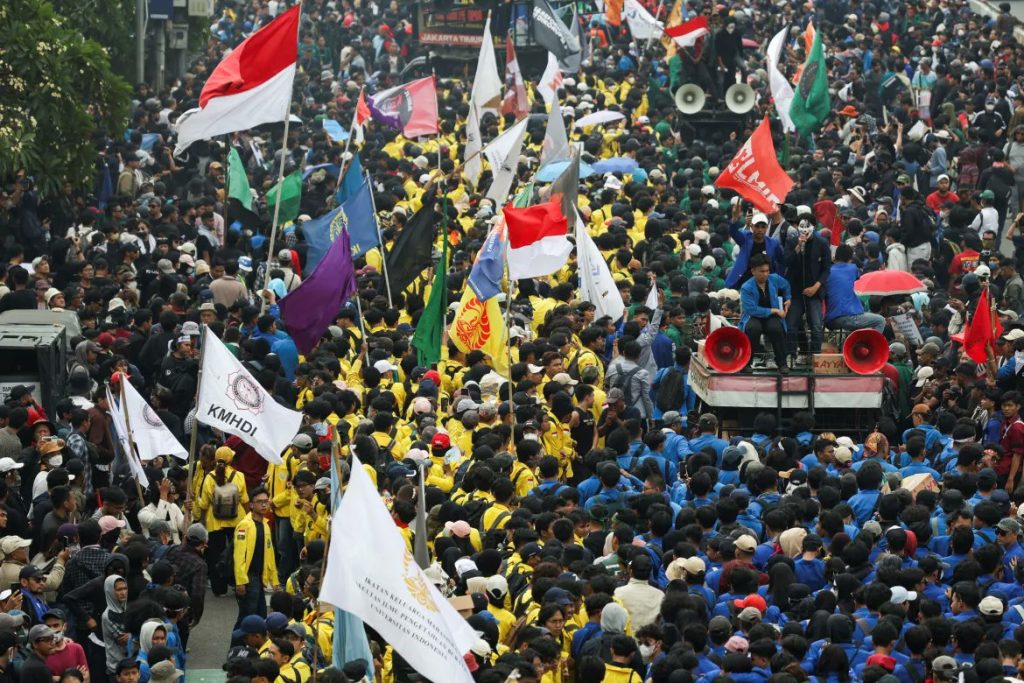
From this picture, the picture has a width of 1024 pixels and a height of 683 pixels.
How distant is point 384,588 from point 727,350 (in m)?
8.97

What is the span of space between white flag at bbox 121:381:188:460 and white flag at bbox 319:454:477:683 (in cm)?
595

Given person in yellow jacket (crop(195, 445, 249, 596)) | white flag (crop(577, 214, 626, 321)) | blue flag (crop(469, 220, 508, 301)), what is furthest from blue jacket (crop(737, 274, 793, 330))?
person in yellow jacket (crop(195, 445, 249, 596))

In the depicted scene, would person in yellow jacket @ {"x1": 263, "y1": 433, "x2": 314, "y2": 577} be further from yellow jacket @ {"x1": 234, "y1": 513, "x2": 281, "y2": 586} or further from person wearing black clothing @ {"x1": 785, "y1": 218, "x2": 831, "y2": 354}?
person wearing black clothing @ {"x1": 785, "y1": 218, "x2": 831, "y2": 354}

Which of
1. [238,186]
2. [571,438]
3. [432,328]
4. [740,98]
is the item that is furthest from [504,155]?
[740,98]

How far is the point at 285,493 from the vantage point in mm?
17766

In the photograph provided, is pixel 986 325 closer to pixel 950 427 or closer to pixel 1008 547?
pixel 950 427

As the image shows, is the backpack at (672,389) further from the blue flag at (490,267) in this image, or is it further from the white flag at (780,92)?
the white flag at (780,92)

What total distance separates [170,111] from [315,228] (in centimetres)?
1217

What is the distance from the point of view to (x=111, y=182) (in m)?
29.0

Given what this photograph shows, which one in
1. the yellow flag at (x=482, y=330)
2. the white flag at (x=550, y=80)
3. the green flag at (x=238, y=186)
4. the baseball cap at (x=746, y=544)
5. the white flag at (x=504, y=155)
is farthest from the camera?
the white flag at (x=550, y=80)

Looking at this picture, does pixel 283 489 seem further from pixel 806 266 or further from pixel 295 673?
pixel 806 266

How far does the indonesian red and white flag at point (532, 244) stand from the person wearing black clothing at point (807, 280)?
6.53ft

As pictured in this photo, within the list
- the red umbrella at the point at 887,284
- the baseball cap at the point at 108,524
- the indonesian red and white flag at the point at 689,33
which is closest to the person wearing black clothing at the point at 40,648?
the baseball cap at the point at 108,524

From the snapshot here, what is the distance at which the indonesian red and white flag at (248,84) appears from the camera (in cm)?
2239
